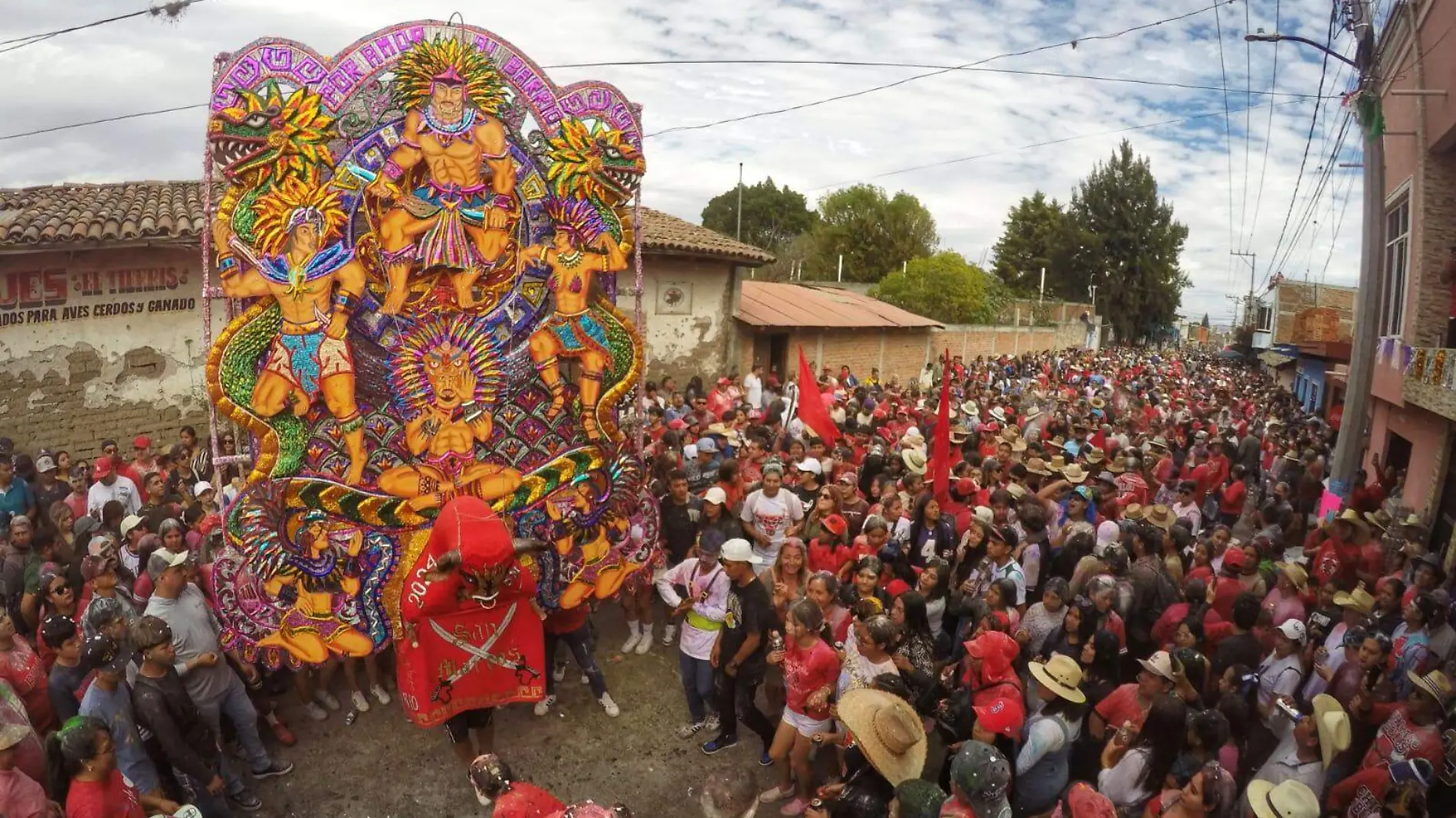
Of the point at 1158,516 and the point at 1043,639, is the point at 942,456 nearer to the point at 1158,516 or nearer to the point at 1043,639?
the point at 1158,516

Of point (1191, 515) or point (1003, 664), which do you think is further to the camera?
point (1191, 515)

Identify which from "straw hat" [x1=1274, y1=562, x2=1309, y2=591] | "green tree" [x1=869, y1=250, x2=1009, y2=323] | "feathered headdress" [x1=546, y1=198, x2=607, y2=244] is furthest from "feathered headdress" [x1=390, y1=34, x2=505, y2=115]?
"green tree" [x1=869, y1=250, x2=1009, y2=323]

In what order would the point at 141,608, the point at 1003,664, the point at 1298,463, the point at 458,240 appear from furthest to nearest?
the point at 1298,463 → the point at 458,240 → the point at 141,608 → the point at 1003,664

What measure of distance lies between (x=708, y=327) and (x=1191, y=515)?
10851mm

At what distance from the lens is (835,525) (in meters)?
6.72

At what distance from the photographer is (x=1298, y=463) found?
1202 cm

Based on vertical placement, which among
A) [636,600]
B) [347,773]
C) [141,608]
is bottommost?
[347,773]

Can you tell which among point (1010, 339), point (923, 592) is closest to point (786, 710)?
point (923, 592)

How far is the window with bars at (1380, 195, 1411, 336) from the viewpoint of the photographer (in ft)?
41.2

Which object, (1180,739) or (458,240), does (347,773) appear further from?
(1180,739)

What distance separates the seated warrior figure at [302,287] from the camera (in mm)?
5656

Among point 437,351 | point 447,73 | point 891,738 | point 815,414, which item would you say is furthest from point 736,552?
point 815,414

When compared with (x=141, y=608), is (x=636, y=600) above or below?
below

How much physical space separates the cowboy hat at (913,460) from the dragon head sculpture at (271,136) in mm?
6253
